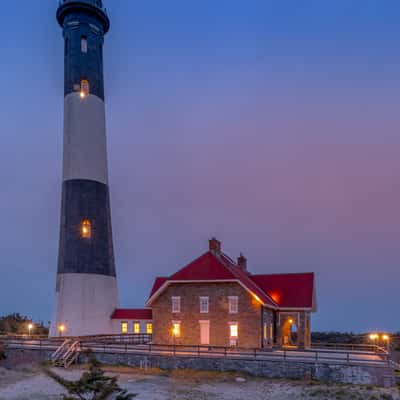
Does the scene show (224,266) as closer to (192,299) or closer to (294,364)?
(192,299)

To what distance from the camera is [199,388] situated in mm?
19688

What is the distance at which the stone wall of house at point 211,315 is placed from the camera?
90.3ft

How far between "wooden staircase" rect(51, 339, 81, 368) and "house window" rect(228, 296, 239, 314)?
9985mm

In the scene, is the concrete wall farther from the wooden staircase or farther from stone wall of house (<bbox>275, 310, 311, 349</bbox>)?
stone wall of house (<bbox>275, 310, 311, 349</bbox>)

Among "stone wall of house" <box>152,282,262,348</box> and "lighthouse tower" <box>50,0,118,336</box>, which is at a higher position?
"lighthouse tower" <box>50,0,118,336</box>

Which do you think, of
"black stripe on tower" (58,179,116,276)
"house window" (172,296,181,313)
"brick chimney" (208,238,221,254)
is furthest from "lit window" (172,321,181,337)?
"black stripe on tower" (58,179,116,276)

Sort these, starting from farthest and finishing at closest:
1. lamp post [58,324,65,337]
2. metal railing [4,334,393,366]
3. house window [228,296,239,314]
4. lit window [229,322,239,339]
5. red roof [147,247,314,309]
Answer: lamp post [58,324,65,337], red roof [147,247,314,309], house window [228,296,239,314], lit window [229,322,239,339], metal railing [4,334,393,366]

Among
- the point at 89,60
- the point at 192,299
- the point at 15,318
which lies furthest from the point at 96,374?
the point at 15,318

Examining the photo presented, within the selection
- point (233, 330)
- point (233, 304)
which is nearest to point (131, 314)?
point (233, 330)

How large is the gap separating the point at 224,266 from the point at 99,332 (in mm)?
11800

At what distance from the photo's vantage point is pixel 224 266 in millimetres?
29484

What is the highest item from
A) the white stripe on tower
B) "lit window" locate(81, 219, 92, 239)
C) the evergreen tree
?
the white stripe on tower

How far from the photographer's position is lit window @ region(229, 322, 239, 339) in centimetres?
2784

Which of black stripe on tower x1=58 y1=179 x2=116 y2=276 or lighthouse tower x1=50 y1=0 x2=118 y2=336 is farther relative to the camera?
black stripe on tower x1=58 y1=179 x2=116 y2=276
